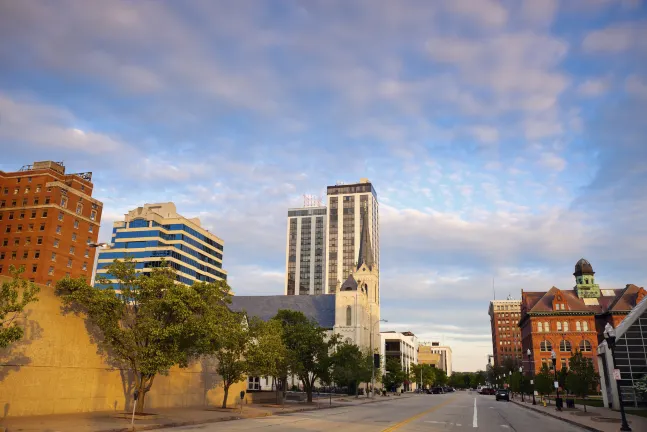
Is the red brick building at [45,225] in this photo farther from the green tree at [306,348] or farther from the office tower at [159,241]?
the green tree at [306,348]

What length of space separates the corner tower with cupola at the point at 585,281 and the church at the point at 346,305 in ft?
162

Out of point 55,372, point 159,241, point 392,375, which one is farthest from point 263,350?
point 159,241

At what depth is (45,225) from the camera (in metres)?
87.1

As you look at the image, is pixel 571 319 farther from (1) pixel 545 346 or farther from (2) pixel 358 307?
(2) pixel 358 307

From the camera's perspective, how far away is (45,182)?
90.4 metres

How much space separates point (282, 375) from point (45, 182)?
6819 cm

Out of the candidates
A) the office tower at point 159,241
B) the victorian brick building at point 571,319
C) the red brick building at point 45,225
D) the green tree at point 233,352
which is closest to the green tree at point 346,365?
the green tree at point 233,352

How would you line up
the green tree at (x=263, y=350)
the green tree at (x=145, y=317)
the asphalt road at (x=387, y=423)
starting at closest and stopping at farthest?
the asphalt road at (x=387, y=423) → the green tree at (x=145, y=317) → the green tree at (x=263, y=350)

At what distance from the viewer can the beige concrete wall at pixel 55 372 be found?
930 inches

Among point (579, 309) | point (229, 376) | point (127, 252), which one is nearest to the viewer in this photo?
point (229, 376)

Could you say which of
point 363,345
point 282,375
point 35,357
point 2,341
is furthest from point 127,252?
point 2,341

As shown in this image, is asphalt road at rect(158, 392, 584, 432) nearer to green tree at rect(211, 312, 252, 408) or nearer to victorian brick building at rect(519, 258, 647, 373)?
green tree at rect(211, 312, 252, 408)

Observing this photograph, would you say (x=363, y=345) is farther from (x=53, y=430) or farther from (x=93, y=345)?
(x=53, y=430)

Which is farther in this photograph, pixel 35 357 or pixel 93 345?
pixel 93 345
